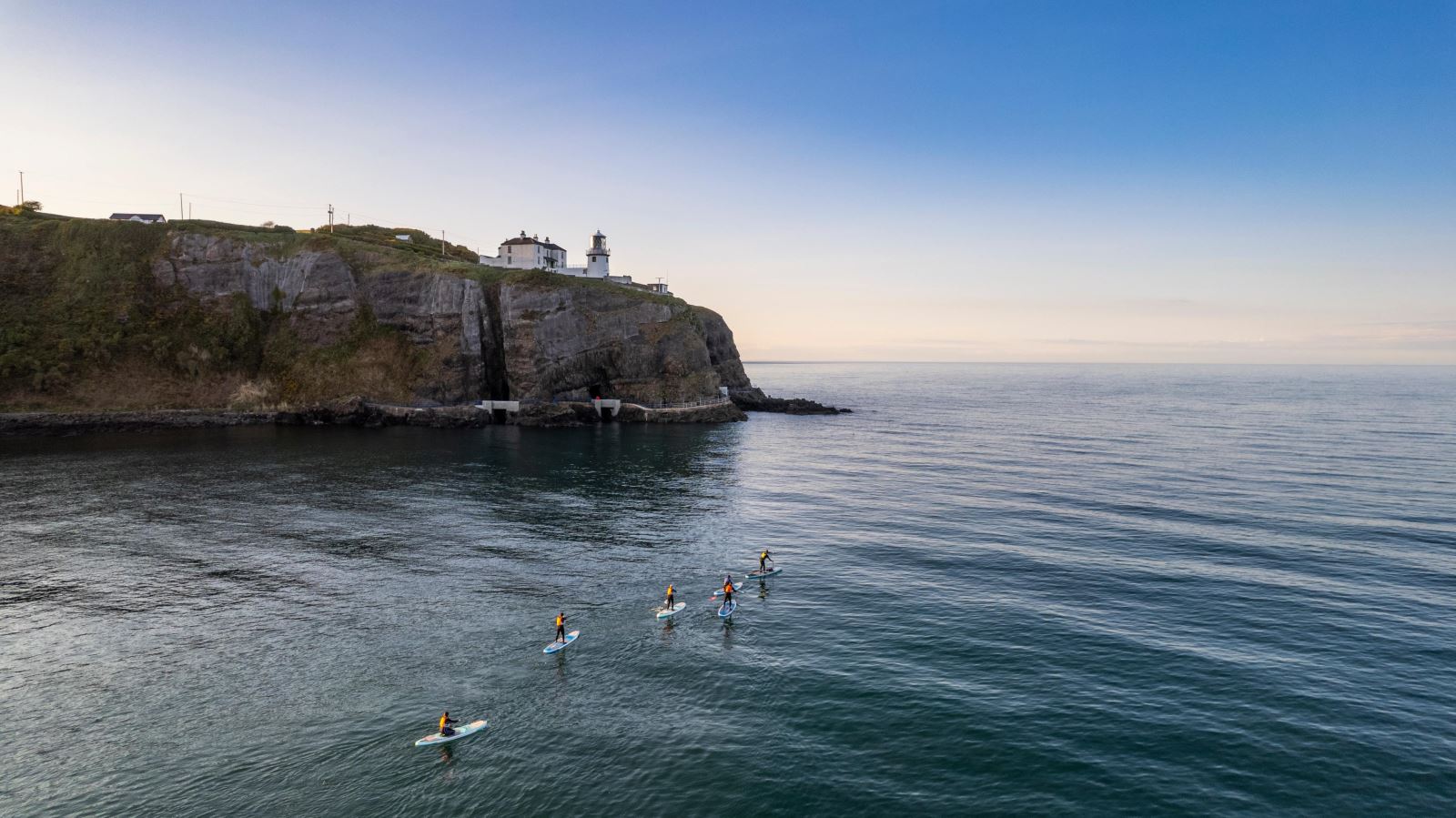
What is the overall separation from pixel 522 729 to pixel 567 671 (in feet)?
16.3

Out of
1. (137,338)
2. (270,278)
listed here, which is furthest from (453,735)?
(270,278)

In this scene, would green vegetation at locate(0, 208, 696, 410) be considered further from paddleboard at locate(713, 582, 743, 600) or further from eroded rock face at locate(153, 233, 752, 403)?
paddleboard at locate(713, 582, 743, 600)

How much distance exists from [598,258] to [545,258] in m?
12.1

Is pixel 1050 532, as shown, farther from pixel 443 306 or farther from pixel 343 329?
pixel 343 329

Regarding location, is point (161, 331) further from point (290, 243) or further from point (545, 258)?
point (545, 258)

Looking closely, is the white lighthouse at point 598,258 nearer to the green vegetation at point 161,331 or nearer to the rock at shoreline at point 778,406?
the green vegetation at point 161,331

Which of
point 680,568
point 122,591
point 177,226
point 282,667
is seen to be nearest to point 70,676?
point 282,667

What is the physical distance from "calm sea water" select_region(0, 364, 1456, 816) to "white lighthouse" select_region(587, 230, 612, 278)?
86461 millimetres

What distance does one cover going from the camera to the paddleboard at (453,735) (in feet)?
91.7

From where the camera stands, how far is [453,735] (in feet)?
92.8

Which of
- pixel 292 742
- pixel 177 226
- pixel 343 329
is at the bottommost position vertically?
pixel 292 742

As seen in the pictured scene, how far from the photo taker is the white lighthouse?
154625 millimetres

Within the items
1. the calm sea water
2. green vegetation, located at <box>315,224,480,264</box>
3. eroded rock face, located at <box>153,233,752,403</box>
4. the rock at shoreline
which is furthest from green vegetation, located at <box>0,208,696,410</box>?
the calm sea water

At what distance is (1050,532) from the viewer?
57.4 metres
